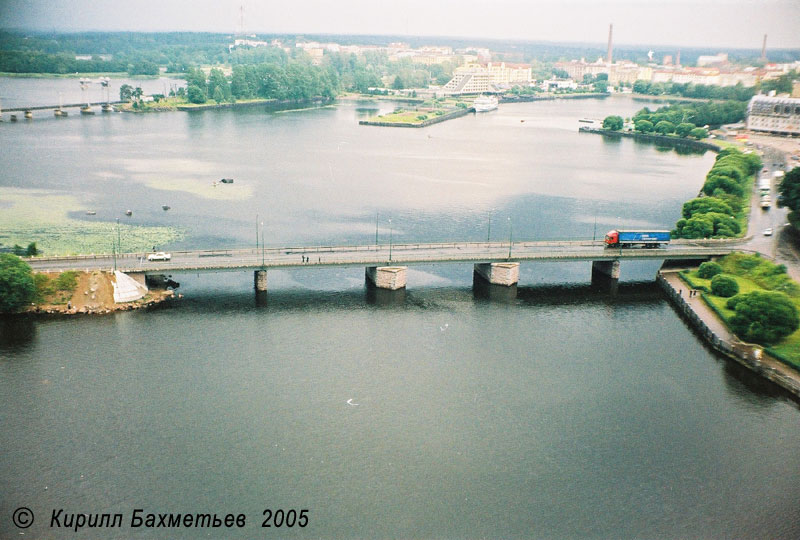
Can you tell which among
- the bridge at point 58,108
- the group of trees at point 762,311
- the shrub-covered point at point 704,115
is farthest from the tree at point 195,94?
the group of trees at point 762,311

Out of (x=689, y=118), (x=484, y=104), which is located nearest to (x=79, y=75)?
(x=484, y=104)

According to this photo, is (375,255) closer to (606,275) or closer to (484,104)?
(606,275)

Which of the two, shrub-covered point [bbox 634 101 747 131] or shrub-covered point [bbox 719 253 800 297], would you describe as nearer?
shrub-covered point [bbox 719 253 800 297]

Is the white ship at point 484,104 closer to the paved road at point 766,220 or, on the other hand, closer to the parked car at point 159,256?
the paved road at point 766,220

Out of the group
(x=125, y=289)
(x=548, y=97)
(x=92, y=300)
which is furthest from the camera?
(x=548, y=97)

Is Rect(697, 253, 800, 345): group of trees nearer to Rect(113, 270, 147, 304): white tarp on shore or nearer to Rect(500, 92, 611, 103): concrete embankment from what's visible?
Rect(113, 270, 147, 304): white tarp on shore

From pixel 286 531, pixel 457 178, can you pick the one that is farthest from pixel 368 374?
pixel 457 178

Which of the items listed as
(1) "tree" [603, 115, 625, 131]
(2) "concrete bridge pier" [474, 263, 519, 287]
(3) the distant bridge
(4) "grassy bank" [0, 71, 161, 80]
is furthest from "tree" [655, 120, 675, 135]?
(4) "grassy bank" [0, 71, 161, 80]
